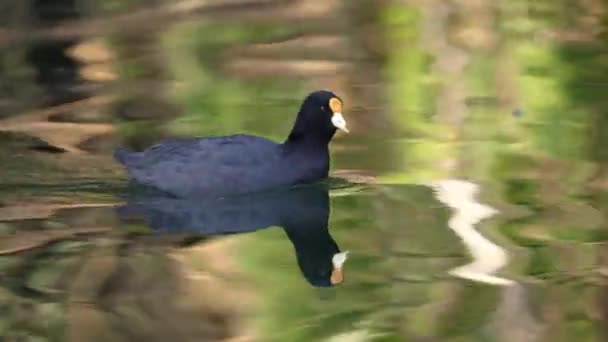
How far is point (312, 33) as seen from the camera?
11.8 m

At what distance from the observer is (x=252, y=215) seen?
6.42 m

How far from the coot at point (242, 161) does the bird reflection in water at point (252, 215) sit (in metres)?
0.07

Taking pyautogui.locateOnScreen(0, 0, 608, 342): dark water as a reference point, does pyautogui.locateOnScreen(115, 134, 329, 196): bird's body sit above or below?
above

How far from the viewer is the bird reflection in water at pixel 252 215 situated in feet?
20.2

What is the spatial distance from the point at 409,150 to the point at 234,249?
193 centimetres

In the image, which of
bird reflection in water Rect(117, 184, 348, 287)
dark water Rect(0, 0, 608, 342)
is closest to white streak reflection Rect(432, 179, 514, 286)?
dark water Rect(0, 0, 608, 342)

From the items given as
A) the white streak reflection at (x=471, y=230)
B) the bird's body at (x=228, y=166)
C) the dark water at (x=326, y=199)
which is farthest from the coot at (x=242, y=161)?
the white streak reflection at (x=471, y=230)

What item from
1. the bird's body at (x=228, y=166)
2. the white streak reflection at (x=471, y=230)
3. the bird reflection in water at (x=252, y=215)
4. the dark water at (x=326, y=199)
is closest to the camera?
the dark water at (x=326, y=199)

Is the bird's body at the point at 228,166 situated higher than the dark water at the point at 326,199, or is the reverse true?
the bird's body at the point at 228,166

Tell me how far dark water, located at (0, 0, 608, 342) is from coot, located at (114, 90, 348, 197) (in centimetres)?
10

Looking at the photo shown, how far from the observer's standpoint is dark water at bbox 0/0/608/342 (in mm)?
5188

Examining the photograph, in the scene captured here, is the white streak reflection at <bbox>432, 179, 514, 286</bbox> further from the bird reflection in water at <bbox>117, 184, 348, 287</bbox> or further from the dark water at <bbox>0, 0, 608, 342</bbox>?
the bird reflection in water at <bbox>117, 184, 348, 287</bbox>

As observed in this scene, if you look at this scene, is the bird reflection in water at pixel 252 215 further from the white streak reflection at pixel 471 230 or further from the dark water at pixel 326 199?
the white streak reflection at pixel 471 230

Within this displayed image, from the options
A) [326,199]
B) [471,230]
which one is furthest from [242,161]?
[471,230]
